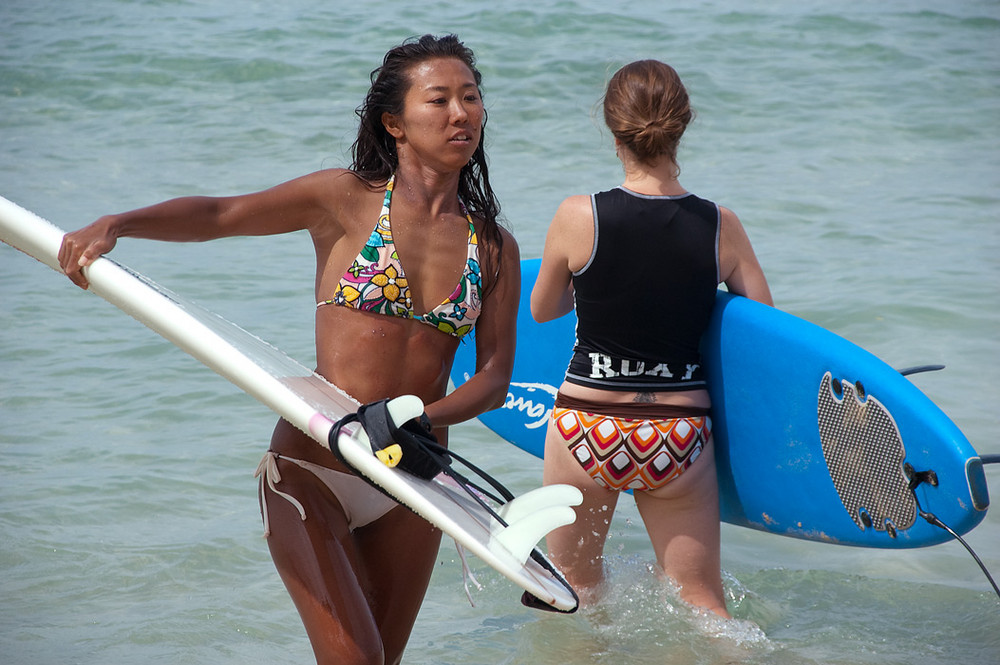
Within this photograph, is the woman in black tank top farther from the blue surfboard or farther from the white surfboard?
the white surfboard

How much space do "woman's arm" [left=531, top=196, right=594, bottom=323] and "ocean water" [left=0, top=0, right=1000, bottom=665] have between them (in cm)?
34

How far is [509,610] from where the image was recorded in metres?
3.76

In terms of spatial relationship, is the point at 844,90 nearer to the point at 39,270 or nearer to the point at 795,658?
the point at 39,270

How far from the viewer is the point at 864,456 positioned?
3.06 metres

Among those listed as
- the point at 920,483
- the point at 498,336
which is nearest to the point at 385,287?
the point at 498,336

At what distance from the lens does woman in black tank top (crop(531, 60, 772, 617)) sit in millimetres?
2861

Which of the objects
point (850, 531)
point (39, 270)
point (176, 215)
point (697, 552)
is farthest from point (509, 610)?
point (39, 270)

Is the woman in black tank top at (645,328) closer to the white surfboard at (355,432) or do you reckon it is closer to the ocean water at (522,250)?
the ocean water at (522,250)

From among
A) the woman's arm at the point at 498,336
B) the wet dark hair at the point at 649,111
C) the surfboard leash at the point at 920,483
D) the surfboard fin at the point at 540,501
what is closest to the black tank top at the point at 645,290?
the wet dark hair at the point at 649,111

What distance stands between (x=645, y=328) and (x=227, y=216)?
45.6 inches

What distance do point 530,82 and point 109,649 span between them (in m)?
9.52

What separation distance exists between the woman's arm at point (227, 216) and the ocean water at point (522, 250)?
900 mm

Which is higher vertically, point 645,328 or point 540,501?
point 645,328

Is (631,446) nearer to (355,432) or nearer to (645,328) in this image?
(645,328)
